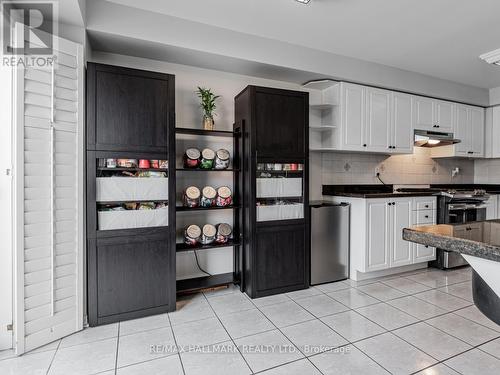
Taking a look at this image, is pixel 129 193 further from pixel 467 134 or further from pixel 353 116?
pixel 467 134

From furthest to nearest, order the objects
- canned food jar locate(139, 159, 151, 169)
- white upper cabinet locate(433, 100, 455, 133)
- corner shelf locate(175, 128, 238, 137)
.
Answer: white upper cabinet locate(433, 100, 455, 133) → corner shelf locate(175, 128, 238, 137) → canned food jar locate(139, 159, 151, 169)

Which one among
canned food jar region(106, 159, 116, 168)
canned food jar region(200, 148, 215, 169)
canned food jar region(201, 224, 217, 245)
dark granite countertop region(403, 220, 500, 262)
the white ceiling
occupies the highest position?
the white ceiling

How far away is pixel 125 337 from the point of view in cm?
204

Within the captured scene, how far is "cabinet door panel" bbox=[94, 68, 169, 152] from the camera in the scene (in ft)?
7.12

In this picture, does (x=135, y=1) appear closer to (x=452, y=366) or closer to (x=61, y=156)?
(x=61, y=156)

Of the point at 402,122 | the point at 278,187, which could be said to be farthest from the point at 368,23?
the point at 278,187

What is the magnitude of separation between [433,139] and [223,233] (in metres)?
3.21

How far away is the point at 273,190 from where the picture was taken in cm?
283

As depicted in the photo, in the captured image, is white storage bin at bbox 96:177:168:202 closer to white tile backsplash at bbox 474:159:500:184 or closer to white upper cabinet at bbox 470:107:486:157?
white upper cabinet at bbox 470:107:486:157

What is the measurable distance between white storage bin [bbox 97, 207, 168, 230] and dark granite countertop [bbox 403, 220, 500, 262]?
6.08 ft

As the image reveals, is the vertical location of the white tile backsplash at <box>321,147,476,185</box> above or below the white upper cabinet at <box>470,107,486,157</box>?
below

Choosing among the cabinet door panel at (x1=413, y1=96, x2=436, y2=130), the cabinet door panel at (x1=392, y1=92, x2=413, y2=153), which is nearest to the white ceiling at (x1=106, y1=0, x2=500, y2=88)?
the cabinet door panel at (x1=392, y1=92, x2=413, y2=153)

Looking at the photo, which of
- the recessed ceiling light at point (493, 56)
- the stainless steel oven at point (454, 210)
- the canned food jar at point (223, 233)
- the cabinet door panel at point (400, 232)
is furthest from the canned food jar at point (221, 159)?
the stainless steel oven at point (454, 210)

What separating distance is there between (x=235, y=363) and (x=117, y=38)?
102 inches
